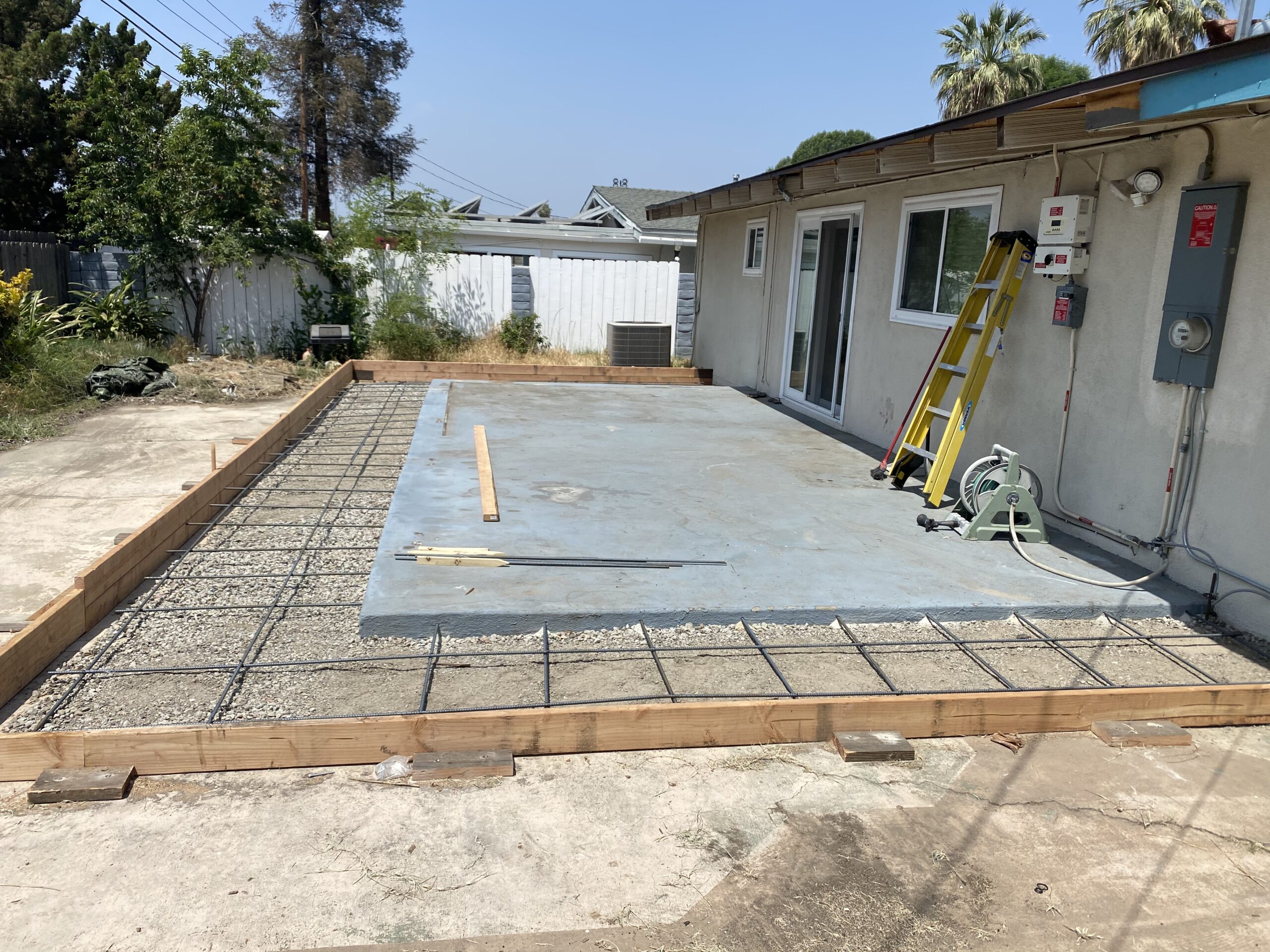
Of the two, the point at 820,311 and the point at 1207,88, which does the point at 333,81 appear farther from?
the point at 1207,88

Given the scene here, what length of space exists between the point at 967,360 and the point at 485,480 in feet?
12.1

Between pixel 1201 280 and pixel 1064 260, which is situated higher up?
pixel 1064 260

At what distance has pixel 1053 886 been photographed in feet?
8.45

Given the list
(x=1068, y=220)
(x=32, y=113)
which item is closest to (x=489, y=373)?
(x=1068, y=220)

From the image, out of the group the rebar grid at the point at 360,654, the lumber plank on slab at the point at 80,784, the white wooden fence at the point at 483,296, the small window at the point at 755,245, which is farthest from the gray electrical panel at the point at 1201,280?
the white wooden fence at the point at 483,296

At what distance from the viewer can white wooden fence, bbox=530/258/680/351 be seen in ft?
49.8

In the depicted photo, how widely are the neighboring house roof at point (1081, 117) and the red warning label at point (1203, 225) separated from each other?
0.43 m

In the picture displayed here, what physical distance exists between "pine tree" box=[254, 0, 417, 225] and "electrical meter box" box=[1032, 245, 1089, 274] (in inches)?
847

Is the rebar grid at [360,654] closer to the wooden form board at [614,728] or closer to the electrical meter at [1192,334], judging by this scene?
the wooden form board at [614,728]

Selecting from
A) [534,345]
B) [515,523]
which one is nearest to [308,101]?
[534,345]

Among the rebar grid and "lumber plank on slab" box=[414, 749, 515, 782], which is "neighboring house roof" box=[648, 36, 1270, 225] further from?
"lumber plank on slab" box=[414, 749, 515, 782]

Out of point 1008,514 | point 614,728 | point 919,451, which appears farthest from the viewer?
point 919,451

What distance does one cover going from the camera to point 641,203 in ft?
74.1

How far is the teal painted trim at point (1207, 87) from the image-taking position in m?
3.45
